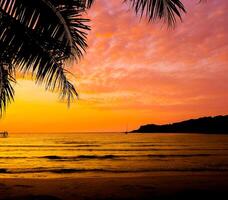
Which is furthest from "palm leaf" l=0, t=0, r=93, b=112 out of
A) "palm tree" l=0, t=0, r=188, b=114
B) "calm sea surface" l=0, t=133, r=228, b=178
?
"calm sea surface" l=0, t=133, r=228, b=178

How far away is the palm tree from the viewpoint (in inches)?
188

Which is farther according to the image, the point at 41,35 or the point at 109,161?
the point at 109,161

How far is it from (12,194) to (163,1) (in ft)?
16.5

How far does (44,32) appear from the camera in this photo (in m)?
5.19

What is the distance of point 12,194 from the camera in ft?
23.6

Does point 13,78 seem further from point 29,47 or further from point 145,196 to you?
point 145,196

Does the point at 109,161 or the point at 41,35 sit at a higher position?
the point at 41,35

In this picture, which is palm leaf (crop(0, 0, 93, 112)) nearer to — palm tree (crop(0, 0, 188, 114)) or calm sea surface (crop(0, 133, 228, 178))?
palm tree (crop(0, 0, 188, 114))

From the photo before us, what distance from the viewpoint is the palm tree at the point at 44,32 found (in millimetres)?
4773

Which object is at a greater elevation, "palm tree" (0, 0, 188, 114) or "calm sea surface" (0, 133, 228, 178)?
"palm tree" (0, 0, 188, 114)

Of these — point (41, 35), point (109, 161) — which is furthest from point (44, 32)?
point (109, 161)

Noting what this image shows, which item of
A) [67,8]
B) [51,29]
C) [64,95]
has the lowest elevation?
[64,95]

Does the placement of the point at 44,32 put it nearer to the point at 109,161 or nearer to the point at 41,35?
the point at 41,35

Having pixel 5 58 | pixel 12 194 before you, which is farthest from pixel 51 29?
pixel 12 194
